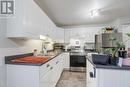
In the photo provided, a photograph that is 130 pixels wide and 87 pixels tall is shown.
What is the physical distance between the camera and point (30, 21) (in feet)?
7.69

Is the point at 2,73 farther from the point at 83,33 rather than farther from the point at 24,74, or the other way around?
the point at 83,33

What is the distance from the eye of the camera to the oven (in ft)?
18.2

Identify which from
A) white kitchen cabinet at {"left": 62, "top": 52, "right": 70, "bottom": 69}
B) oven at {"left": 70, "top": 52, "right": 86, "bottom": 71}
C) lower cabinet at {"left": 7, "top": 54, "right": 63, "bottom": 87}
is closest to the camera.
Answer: lower cabinet at {"left": 7, "top": 54, "right": 63, "bottom": 87}

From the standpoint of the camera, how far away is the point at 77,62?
5.62 meters

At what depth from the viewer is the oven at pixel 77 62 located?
5.55 m

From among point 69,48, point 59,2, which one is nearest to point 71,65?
point 69,48

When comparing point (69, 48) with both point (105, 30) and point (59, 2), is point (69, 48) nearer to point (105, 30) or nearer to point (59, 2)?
point (105, 30)

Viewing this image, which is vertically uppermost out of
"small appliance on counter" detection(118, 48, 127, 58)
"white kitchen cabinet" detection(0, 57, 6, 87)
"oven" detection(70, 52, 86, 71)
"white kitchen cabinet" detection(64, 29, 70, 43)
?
"white kitchen cabinet" detection(64, 29, 70, 43)

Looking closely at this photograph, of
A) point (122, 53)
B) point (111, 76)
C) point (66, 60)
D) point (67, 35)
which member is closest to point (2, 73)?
point (111, 76)

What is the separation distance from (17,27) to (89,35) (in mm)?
4432

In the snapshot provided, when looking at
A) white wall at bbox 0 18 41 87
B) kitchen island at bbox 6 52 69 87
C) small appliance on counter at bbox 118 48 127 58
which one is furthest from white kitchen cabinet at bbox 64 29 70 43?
small appliance on counter at bbox 118 48 127 58

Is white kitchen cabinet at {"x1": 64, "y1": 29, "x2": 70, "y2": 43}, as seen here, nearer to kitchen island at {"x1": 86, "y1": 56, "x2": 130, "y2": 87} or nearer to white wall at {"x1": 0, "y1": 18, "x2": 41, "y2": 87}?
white wall at {"x1": 0, "y1": 18, "x2": 41, "y2": 87}

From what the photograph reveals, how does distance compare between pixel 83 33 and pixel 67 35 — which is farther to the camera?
pixel 67 35

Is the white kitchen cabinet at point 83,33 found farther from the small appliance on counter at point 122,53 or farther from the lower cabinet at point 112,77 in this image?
the lower cabinet at point 112,77
